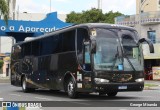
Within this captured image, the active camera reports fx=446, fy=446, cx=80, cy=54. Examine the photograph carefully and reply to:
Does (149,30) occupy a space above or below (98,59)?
above

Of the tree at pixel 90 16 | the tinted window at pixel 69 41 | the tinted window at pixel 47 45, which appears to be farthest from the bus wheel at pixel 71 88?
the tree at pixel 90 16

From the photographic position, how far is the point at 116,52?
18.0 meters

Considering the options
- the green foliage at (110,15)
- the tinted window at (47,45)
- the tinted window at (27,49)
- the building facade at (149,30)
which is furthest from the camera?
the green foliage at (110,15)

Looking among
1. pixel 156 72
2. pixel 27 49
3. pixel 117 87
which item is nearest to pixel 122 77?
pixel 117 87

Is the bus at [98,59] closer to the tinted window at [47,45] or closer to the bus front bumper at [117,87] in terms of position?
the bus front bumper at [117,87]

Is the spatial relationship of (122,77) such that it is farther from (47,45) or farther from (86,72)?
(47,45)

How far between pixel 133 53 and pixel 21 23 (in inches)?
1024

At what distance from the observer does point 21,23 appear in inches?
1699

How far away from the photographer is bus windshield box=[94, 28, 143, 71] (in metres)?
17.8

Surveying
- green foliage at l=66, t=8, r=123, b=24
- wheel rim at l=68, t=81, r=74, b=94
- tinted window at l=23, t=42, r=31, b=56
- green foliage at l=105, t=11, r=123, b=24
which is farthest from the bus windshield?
green foliage at l=105, t=11, r=123, b=24

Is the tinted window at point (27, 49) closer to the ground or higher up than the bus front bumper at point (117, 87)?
higher up

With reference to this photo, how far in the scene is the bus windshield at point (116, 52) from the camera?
58.3ft

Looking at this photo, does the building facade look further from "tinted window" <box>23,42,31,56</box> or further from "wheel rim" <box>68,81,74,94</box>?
"wheel rim" <box>68,81,74,94</box>

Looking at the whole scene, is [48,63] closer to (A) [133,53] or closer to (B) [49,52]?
(B) [49,52]
